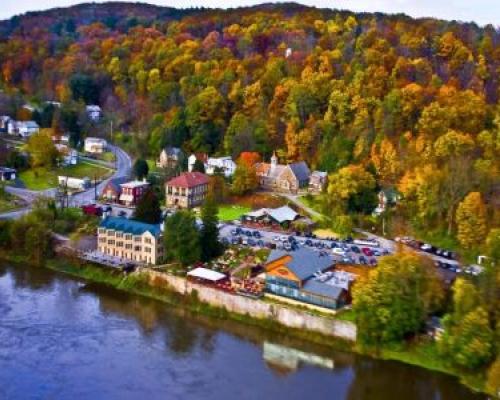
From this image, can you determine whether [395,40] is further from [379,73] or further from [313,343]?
[313,343]

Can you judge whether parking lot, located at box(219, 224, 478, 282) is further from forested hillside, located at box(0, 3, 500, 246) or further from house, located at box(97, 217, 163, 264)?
house, located at box(97, 217, 163, 264)

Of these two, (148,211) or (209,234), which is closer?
(209,234)

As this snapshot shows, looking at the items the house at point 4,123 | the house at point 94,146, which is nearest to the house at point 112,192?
the house at point 94,146

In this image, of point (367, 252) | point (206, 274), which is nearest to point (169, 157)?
point (367, 252)

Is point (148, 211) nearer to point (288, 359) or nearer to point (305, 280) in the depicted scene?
point (305, 280)

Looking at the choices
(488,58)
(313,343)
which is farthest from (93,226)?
(488,58)

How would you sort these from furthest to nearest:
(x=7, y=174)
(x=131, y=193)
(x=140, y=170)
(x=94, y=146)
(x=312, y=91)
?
(x=94, y=146) < (x=312, y=91) < (x=7, y=174) < (x=140, y=170) < (x=131, y=193)

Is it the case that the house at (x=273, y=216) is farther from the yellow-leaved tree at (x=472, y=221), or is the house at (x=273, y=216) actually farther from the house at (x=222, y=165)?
the yellow-leaved tree at (x=472, y=221)
